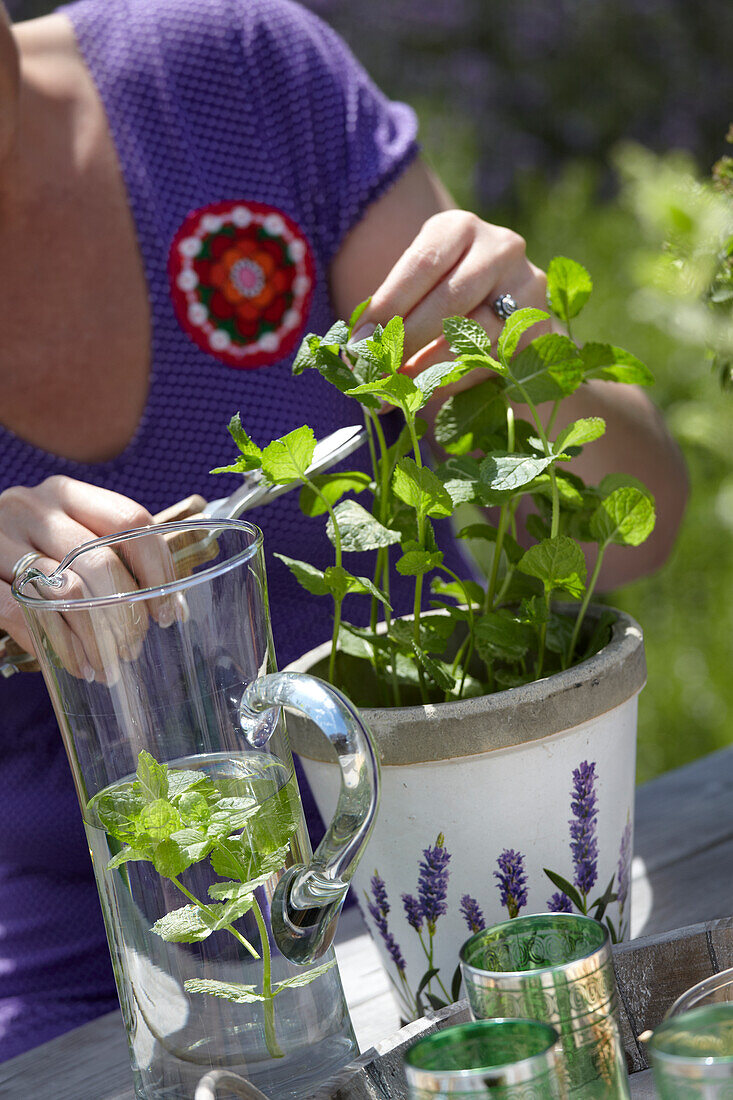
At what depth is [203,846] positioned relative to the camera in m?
0.42

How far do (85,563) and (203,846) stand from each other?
138mm

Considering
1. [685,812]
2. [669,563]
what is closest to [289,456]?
[685,812]

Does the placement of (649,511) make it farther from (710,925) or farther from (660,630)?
(660,630)

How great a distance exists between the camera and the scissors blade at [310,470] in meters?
0.55

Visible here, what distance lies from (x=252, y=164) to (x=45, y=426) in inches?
12.2

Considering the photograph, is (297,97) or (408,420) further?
(297,97)

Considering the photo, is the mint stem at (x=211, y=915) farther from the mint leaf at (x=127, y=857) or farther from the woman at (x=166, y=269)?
the woman at (x=166, y=269)

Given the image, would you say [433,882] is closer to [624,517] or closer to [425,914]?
[425,914]

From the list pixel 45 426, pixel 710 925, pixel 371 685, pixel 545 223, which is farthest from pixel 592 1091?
pixel 545 223

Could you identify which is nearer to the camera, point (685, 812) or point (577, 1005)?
point (577, 1005)

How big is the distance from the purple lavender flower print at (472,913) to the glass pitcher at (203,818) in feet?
0.25

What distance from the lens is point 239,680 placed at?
45 cm

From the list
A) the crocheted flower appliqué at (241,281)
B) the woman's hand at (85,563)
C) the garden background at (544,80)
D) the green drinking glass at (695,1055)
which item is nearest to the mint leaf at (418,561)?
the woman's hand at (85,563)

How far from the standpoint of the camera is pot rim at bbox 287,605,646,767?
1.57ft
